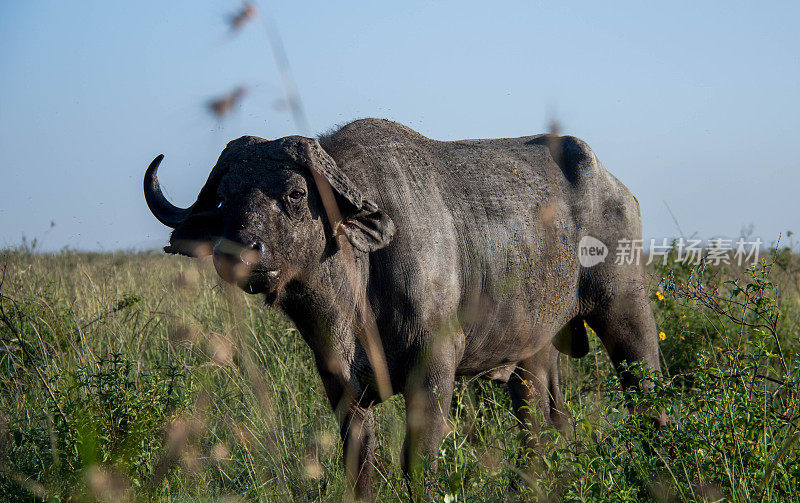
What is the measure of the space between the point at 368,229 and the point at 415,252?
313 mm

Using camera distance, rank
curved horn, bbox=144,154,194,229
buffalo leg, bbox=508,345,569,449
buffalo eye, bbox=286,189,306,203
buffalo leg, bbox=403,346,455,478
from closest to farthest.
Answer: buffalo eye, bbox=286,189,306,203
buffalo leg, bbox=403,346,455,478
curved horn, bbox=144,154,194,229
buffalo leg, bbox=508,345,569,449

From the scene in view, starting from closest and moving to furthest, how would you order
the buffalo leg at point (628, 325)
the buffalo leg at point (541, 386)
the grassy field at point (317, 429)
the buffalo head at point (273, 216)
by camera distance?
the grassy field at point (317, 429)
the buffalo head at point (273, 216)
the buffalo leg at point (628, 325)
the buffalo leg at point (541, 386)

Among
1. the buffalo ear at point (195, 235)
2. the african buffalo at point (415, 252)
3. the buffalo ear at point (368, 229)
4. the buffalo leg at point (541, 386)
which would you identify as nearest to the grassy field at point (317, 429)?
the buffalo leg at point (541, 386)

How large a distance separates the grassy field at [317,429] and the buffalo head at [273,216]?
2.31 feet

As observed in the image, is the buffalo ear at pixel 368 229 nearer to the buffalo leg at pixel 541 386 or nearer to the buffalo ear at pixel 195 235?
the buffalo ear at pixel 195 235

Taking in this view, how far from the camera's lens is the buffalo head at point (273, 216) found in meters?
3.02

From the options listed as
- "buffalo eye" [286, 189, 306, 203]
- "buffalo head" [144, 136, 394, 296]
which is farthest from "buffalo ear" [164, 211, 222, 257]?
"buffalo eye" [286, 189, 306, 203]

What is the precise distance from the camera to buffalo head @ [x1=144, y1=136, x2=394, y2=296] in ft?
9.91

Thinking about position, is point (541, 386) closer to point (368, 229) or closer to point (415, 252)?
point (415, 252)

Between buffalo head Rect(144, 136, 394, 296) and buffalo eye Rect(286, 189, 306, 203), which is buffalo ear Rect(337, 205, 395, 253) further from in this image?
buffalo eye Rect(286, 189, 306, 203)

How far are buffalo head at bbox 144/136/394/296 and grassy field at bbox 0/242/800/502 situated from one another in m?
0.70

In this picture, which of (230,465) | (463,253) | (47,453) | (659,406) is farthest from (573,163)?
(47,453)

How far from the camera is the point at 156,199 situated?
12.1 feet

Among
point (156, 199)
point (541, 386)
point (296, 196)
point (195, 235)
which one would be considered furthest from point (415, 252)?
point (541, 386)
